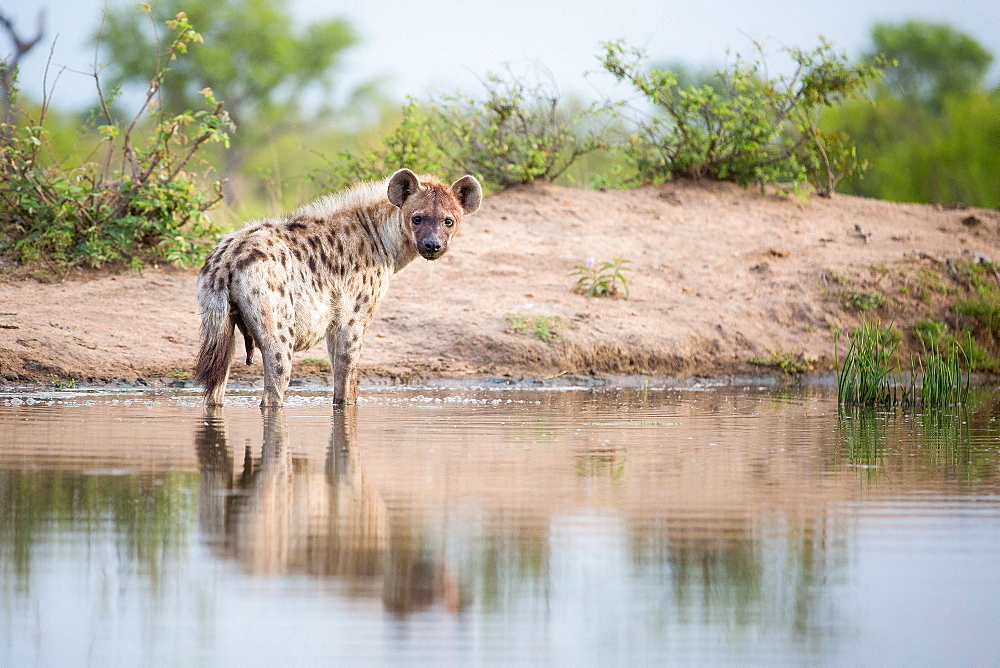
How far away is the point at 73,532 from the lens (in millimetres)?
4141

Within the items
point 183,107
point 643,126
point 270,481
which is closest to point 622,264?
point 643,126

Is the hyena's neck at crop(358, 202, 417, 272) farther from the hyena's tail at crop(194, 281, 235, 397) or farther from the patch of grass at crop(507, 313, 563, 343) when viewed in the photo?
the patch of grass at crop(507, 313, 563, 343)

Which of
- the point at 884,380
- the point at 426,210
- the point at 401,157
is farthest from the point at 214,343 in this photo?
the point at 401,157

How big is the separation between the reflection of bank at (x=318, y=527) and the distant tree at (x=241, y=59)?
33.6 m

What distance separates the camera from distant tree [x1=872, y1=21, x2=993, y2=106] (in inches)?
1585

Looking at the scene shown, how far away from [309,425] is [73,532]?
9.88 feet

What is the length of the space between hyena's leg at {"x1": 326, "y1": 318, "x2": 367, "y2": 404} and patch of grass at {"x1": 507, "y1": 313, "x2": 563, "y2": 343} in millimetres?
2678

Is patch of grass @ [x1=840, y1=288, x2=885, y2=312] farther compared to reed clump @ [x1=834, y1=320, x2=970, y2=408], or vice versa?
patch of grass @ [x1=840, y1=288, x2=885, y2=312]

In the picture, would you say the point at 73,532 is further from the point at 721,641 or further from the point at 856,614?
the point at 856,614

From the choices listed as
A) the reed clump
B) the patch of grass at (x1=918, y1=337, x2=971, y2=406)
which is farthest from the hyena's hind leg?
the patch of grass at (x1=918, y1=337, x2=971, y2=406)

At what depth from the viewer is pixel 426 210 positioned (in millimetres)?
8539

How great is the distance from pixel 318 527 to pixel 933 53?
131ft

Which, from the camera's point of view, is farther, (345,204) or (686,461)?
(345,204)

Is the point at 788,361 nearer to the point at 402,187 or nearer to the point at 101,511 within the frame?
the point at 402,187
